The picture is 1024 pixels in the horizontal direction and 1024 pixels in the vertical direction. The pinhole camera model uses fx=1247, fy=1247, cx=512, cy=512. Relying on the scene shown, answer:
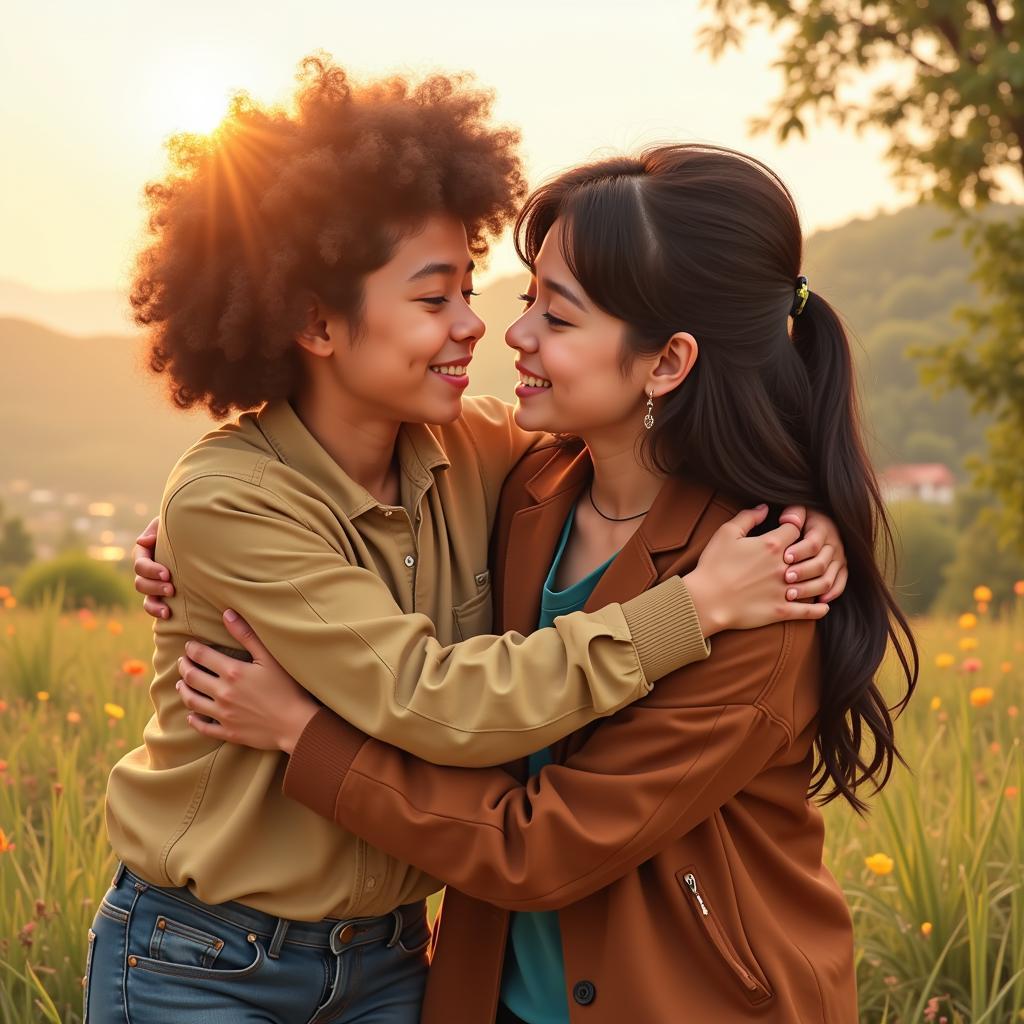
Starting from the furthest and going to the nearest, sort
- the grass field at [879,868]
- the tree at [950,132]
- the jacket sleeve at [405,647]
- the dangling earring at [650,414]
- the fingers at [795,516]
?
the tree at [950,132]
the grass field at [879,868]
the dangling earring at [650,414]
the fingers at [795,516]
the jacket sleeve at [405,647]

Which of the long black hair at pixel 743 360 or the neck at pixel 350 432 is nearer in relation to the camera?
the long black hair at pixel 743 360

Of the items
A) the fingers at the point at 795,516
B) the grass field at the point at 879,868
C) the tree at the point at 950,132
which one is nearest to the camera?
the fingers at the point at 795,516

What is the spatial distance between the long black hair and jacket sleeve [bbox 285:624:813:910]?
248 mm

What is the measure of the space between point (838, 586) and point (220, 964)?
1186 mm

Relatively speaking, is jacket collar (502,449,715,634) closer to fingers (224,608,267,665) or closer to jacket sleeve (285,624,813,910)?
jacket sleeve (285,624,813,910)

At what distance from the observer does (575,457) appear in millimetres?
2484

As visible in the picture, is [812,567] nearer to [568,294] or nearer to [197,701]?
[568,294]

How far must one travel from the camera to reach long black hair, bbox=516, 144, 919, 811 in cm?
213

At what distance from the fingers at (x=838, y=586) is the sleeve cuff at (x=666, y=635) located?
26cm

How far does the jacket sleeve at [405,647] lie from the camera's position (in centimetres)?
188

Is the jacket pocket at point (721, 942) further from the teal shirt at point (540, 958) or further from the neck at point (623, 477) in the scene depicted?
the neck at point (623, 477)

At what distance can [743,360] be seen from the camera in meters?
2.18

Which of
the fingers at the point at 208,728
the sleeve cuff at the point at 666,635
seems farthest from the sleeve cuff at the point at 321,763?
the sleeve cuff at the point at 666,635

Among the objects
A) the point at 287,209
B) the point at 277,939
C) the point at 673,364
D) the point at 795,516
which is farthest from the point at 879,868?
the point at 287,209
